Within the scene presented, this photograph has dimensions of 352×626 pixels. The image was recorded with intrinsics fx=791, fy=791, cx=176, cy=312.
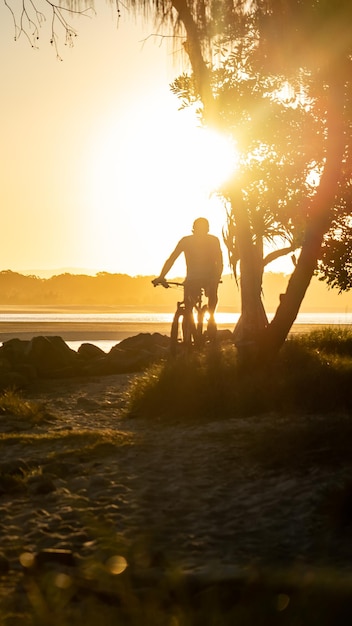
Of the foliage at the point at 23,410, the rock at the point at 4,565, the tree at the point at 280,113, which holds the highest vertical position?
the tree at the point at 280,113

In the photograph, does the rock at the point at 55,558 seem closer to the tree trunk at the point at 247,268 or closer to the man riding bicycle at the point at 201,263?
the tree trunk at the point at 247,268

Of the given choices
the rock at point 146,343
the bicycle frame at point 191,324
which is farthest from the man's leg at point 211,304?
the rock at point 146,343

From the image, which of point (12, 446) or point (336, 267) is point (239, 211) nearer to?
point (336, 267)

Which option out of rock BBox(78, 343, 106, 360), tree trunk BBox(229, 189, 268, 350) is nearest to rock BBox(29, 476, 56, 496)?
tree trunk BBox(229, 189, 268, 350)

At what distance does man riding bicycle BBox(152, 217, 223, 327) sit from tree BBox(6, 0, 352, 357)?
0.83 meters

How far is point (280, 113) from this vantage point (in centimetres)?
2020

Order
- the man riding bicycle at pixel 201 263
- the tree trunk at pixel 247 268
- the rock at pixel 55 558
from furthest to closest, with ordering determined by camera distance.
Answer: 1. the man riding bicycle at pixel 201 263
2. the tree trunk at pixel 247 268
3. the rock at pixel 55 558

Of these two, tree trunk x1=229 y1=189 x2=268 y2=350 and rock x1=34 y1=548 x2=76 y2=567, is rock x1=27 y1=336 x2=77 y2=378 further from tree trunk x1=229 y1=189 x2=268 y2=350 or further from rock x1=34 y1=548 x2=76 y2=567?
rock x1=34 y1=548 x2=76 y2=567

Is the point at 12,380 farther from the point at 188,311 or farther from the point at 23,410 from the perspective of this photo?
the point at 23,410

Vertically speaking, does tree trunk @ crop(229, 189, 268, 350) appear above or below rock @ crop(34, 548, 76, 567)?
above

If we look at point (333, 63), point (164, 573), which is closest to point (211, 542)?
point (164, 573)

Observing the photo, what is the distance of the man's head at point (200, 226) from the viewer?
1427 centimetres

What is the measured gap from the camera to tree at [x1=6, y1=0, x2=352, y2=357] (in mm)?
12914

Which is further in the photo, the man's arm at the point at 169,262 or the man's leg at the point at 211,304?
the man's arm at the point at 169,262
